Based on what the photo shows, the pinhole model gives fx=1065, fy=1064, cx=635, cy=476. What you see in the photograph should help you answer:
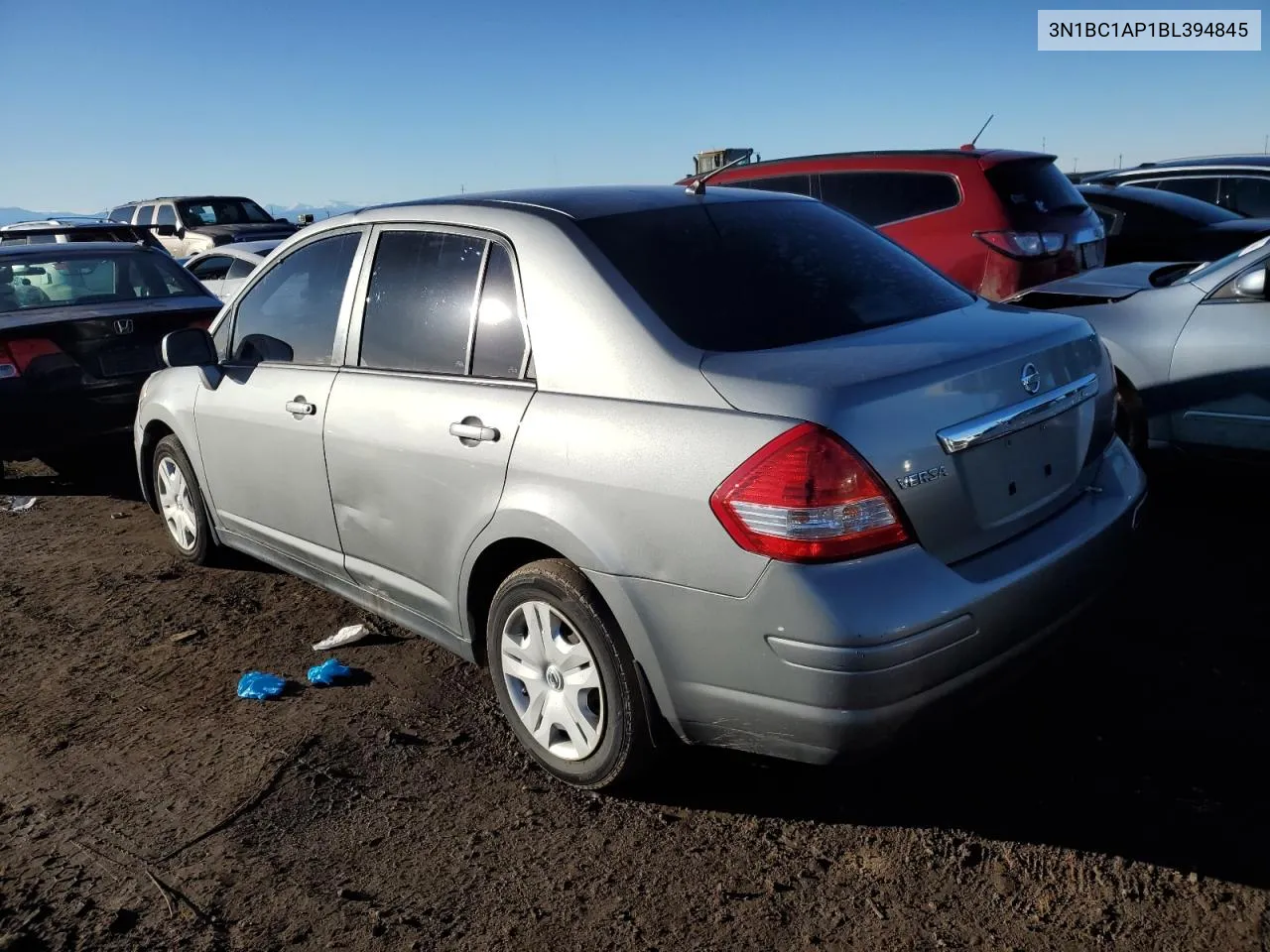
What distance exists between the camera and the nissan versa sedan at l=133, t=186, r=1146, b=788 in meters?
2.46

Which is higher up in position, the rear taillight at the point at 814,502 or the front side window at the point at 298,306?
the front side window at the point at 298,306

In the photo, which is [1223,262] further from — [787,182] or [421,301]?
[787,182]

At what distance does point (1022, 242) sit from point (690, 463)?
216 inches

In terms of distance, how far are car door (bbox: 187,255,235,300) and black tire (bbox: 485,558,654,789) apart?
29.9 ft

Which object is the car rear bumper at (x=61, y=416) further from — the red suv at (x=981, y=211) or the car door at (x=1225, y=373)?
the car door at (x=1225, y=373)

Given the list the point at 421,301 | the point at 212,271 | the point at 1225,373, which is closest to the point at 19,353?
the point at 421,301

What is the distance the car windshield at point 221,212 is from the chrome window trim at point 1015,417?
1926 cm

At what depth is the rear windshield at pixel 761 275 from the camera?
293cm

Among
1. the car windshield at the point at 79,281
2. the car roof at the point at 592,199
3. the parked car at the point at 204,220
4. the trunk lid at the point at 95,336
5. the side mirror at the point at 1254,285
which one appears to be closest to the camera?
the car roof at the point at 592,199

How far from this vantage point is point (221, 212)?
786 inches

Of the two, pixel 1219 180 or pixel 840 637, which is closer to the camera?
pixel 840 637

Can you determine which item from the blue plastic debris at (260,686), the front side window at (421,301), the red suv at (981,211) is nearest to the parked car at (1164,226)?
the red suv at (981,211)

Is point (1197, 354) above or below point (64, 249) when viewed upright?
below

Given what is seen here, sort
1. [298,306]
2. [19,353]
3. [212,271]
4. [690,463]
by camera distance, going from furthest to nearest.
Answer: [212,271], [19,353], [298,306], [690,463]
